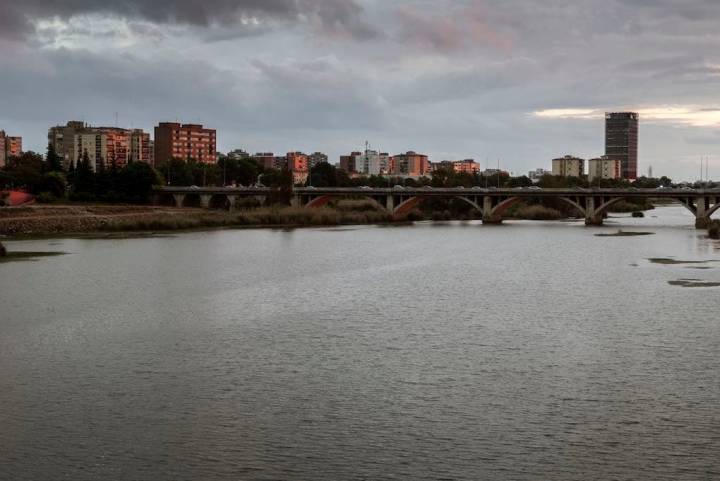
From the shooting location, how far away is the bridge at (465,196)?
109125 mm

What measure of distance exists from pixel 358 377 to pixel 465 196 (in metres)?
103

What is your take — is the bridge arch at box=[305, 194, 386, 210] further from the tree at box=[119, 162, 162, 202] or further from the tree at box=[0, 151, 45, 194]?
the tree at box=[0, 151, 45, 194]

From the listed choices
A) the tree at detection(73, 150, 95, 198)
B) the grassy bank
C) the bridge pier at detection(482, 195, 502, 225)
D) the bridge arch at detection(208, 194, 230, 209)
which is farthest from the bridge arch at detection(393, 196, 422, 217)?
the tree at detection(73, 150, 95, 198)

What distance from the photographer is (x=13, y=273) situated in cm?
4722

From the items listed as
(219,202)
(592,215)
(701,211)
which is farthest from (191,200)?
(701,211)

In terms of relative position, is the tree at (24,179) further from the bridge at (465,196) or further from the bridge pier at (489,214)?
the bridge pier at (489,214)

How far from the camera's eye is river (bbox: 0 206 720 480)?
1622 cm

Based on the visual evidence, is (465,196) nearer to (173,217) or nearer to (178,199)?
(178,199)

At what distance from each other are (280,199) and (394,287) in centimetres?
8268

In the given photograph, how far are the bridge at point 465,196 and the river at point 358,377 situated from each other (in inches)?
2622

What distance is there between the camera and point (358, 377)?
22.5 meters

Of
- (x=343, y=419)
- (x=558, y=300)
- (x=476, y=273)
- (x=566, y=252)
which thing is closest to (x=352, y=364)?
(x=343, y=419)

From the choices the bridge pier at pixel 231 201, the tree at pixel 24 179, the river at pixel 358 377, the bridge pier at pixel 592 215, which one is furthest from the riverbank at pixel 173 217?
the river at pixel 358 377

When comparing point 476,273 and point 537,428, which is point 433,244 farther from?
point 537,428
